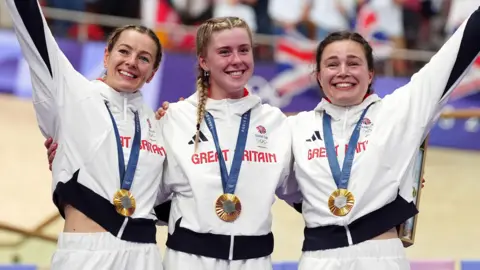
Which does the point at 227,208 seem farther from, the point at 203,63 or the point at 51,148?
the point at 51,148

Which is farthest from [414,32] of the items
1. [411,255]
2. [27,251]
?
[27,251]

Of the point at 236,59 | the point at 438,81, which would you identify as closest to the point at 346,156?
the point at 438,81

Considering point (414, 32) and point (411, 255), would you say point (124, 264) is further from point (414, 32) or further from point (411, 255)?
point (414, 32)

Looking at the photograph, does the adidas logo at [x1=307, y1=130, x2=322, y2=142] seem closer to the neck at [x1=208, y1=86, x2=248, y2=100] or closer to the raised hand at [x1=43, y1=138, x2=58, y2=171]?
the neck at [x1=208, y1=86, x2=248, y2=100]

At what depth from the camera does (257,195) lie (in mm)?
3857

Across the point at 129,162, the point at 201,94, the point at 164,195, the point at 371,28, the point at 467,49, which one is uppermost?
the point at 371,28

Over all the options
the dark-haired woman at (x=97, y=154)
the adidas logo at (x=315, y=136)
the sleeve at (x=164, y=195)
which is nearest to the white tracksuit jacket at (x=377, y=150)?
the adidas logo at (x=315, y=136)

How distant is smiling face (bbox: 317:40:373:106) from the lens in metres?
3.94

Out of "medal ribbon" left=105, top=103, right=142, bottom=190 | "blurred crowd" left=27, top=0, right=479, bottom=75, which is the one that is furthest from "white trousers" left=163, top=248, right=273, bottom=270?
"blurred crowd" left=27, top=0, right=479, bottom=75

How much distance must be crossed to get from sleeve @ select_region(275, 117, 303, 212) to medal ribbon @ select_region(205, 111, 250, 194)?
0.22 m

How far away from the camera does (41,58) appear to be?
3762 mm

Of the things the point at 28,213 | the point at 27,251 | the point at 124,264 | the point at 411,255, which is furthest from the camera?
the point at 28,213

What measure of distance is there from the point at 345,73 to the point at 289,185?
0.58 m

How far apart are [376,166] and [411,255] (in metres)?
2.91
